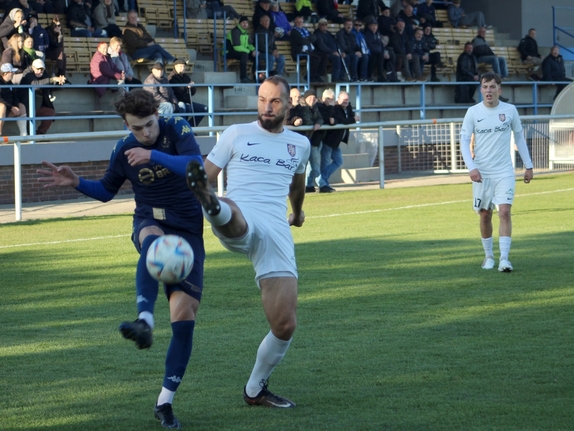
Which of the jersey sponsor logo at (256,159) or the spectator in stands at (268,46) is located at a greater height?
the spectator in stands at (268,46)

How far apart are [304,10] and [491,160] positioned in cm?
1932

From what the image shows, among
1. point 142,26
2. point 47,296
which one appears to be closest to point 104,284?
point 47,296

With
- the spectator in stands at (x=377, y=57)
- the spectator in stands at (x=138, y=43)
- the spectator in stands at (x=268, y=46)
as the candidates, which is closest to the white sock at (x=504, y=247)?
the spectator in stands at (x=138, y=43)

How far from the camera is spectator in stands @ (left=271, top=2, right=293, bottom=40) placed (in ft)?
89.6

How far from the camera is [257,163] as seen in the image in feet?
18.9

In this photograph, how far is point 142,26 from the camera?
2414 cm

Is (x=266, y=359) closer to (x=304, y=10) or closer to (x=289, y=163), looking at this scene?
(x=289, y=163)

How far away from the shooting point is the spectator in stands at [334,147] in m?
20.8

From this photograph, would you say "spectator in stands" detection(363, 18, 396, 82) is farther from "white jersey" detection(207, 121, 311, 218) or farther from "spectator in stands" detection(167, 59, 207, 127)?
Result: "white jersey" detection(207, 121, 311, 218)

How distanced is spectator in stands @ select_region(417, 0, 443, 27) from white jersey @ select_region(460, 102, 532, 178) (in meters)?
21.5

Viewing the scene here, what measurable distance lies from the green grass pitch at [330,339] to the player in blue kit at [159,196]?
46cm

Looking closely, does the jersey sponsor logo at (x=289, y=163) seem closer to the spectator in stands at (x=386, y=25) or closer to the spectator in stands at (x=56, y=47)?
the spectator in stands at (x=56, y=47)

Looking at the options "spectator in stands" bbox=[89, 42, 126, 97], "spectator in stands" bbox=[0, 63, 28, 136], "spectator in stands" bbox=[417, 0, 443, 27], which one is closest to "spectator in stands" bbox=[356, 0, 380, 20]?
"spectator in stands" bbox=[417, 0, 443, 27]

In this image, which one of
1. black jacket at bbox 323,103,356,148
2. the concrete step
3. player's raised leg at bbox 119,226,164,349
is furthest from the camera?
the concrete step
